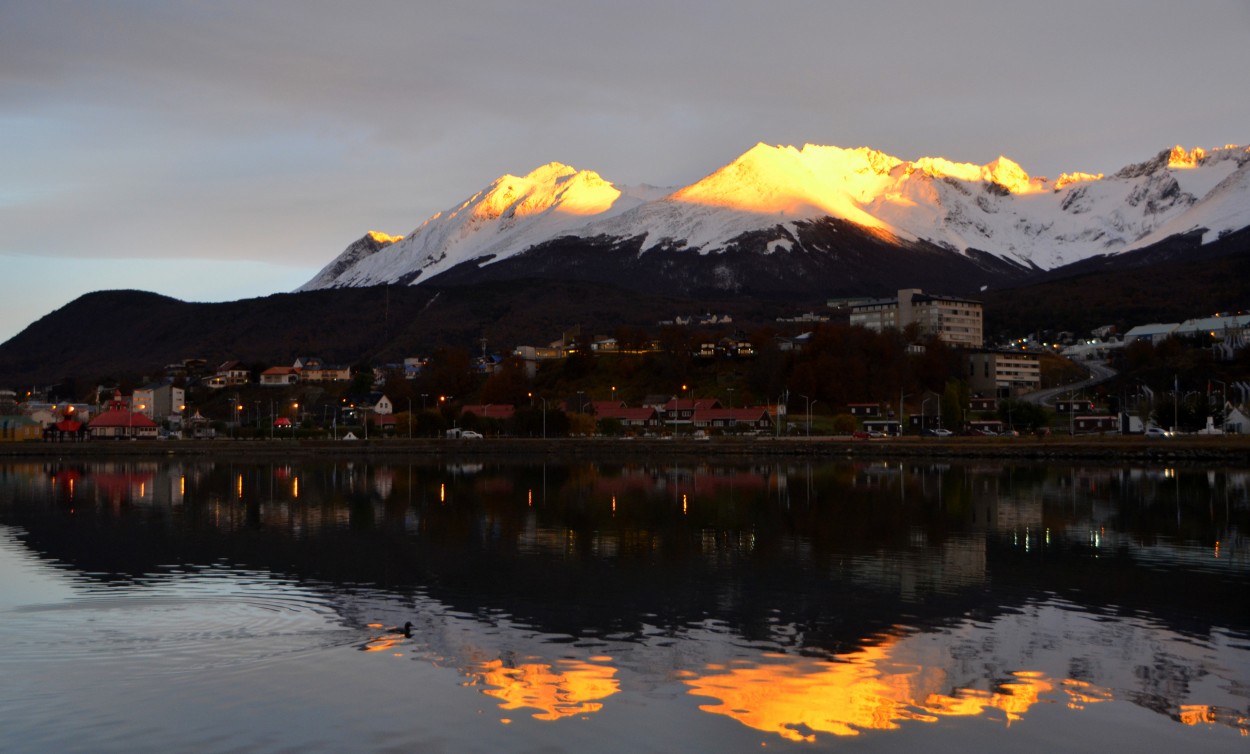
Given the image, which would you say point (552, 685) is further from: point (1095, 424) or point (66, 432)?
point (66, 432)

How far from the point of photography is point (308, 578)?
991 inches

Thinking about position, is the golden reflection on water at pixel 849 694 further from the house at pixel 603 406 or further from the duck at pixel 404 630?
the house at pixel 603 406

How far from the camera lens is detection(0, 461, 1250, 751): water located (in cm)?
1416

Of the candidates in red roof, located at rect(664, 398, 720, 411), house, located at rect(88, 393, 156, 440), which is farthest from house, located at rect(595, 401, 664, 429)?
house, located at rect(88, 393, 156, 440)

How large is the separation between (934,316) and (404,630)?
150 meters

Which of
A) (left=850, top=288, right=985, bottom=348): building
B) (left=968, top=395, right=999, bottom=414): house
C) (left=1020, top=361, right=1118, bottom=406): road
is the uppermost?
(left=850, top=288, right=985, bottom=348): building

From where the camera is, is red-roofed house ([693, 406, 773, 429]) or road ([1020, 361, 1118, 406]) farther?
road ([1020, 361, 1118, 406])

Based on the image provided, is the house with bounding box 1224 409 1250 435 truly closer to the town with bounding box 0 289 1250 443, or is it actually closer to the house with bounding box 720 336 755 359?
the town with bounding box 0 289 1250 443

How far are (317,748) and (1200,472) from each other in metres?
57.8

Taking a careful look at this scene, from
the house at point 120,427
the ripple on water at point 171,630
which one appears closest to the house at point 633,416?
the house at point 120,427

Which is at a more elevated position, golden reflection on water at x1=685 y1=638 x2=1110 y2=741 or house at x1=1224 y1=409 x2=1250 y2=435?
house at x1=1224 y1=409 x2=1250 y2=435

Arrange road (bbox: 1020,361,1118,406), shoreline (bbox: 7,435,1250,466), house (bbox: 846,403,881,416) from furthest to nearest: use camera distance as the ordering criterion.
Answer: road (bbox: 1020,361,1118,406) → house (bbox: 846,403,881,416) → shoreline (bbox: 7,435,1250,466)

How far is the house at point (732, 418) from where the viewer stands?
103062 mm

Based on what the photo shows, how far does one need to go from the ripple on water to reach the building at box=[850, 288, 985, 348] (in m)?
144
